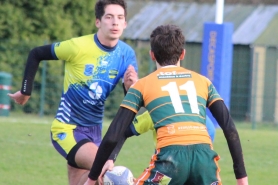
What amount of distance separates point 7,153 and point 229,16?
697 inches

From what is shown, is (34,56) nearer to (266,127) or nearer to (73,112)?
(73,112)

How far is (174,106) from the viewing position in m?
4.52

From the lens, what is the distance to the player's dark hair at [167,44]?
15.1ft

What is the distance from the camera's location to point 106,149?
4.54 m

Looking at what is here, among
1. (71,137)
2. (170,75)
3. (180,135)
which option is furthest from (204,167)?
(71,137)

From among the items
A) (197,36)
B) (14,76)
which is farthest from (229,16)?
(14,76)

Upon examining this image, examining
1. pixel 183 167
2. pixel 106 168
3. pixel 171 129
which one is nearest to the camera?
pixel 183 167

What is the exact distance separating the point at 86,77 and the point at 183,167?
78.9 inches

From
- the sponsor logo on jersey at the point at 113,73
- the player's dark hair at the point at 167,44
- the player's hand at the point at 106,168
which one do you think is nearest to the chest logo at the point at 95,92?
the sponsor logo on jersey at the point at 113,73

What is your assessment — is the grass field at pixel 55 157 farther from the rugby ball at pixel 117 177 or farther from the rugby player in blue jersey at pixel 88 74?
the rugby ball at pixel 117 177

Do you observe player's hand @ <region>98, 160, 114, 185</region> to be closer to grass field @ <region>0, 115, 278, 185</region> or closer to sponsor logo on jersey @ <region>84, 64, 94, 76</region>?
sponsor logo on jersey @ <region>84, 64, 94, 76</region>

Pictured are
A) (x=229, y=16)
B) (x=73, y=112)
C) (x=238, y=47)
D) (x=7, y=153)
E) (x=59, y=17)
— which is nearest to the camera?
(x=73, y=112)

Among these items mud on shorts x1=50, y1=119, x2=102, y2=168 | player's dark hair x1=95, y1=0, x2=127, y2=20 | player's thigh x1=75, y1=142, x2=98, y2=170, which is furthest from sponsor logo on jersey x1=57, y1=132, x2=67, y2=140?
player's dark hair x1=95, y1=0, x2=127, y2=20

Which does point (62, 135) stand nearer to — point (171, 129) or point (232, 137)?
point (171, 129)
